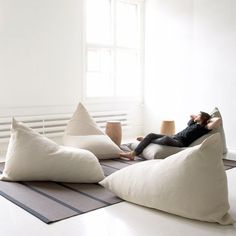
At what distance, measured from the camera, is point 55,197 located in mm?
Result: 2438

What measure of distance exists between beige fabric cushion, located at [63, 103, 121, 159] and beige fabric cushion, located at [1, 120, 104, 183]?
711 mm

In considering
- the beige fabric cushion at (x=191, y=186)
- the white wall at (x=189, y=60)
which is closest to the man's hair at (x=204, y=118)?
the white wall at (x=189, y=60)

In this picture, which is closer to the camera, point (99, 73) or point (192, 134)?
point (192, 134)

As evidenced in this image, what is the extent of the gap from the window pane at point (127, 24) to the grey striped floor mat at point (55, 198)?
9.98 ft

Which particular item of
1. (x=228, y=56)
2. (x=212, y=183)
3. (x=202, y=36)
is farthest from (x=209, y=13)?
(x=212, y=183)

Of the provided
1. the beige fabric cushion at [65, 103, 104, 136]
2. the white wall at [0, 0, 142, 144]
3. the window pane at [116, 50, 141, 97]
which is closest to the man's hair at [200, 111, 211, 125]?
the beige fabric cushion at [65, 103, 104, 136]

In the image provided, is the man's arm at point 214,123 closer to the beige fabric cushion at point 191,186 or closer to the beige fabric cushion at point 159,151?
the beige fabric cushion at point 159,151

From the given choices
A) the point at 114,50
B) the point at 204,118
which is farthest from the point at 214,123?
the point at 114,50

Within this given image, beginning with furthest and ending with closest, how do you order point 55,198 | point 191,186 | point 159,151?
point 159,151, point 55,198, point 191,186

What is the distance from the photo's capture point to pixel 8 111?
411cm

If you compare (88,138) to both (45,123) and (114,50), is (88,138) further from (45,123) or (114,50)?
(114,50)

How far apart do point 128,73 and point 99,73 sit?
524 mm

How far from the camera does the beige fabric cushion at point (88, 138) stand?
3.54 metres

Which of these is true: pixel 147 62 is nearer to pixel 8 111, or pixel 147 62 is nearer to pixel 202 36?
pixel 202 36
